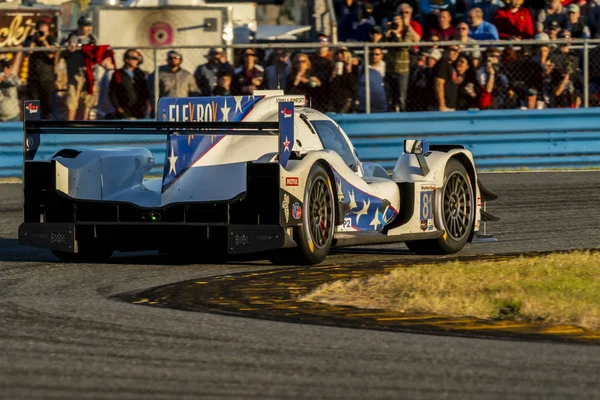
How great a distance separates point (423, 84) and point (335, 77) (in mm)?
1216

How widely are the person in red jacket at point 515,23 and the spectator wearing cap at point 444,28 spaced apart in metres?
→ 0.71

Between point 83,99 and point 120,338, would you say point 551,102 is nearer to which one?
point 83,99

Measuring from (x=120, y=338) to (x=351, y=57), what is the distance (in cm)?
1266

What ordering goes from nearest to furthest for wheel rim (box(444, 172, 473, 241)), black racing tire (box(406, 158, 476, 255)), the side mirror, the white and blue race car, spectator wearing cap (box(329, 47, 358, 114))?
the white and blue race car < the side mirror < black racing tire (box(406, 158, 476, 255)) < wheel rim (box(444, 172, 473, 241)) < spectator wearing cap (box(329, 47, 358, 114))

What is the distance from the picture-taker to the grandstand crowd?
62.4 ft

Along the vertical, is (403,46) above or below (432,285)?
above

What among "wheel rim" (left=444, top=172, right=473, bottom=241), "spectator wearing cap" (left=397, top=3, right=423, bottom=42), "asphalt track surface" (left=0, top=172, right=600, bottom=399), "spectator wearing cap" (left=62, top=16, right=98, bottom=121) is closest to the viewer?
"asphalt track surface" (left=0, top=172, right=600, bottom=399)

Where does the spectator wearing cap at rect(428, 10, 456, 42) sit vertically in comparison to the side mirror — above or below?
above

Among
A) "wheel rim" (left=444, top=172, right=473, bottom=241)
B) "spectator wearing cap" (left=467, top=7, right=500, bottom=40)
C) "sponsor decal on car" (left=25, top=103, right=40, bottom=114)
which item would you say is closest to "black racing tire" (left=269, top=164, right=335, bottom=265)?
"wheel rim" (left=444, top=172, right=473, bottom=241)

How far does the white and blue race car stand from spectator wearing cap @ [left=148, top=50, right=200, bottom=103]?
7.92 metres

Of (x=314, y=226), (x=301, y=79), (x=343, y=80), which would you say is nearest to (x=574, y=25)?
(x=343, y=80)

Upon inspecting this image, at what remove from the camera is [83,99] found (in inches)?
747

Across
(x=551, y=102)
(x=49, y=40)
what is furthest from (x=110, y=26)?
(x=551, y=102)

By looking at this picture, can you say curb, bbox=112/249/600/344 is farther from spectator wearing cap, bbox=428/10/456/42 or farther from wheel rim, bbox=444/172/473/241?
spectator wearing cap, bbox=428/10/456/42
